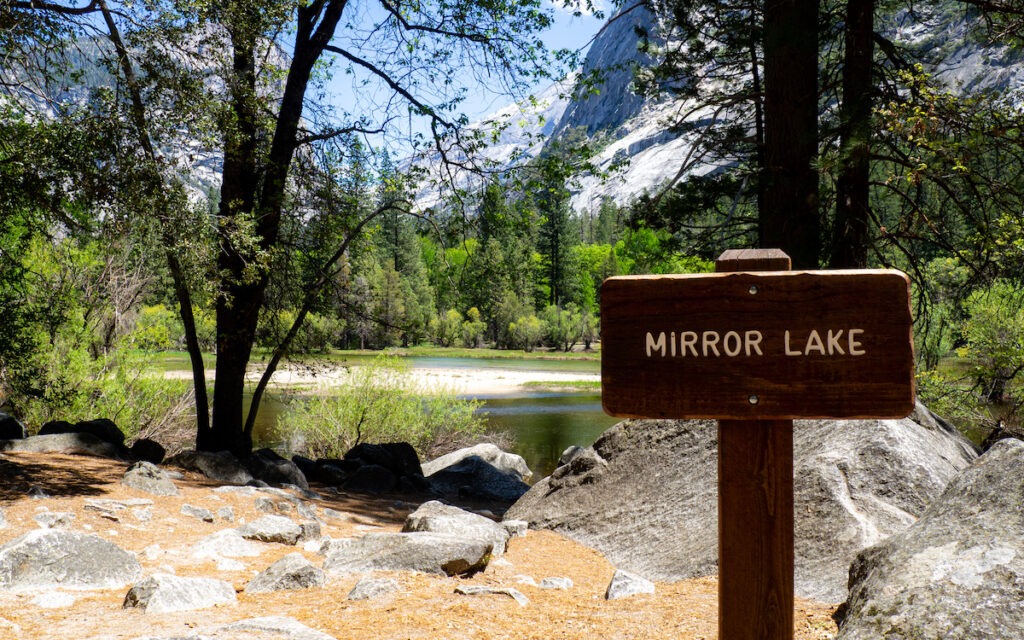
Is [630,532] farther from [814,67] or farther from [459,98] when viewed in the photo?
[459,98]

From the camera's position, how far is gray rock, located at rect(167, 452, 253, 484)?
25.9 ft

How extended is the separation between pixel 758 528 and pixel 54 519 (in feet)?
15.8

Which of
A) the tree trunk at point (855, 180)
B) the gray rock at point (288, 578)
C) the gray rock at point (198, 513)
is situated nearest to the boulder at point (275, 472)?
the gray rock at point (198, 513)

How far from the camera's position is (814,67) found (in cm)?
729

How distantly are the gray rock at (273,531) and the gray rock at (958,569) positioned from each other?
11.9 ft

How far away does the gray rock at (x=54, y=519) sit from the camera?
5.02m

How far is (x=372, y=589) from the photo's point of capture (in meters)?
3.79

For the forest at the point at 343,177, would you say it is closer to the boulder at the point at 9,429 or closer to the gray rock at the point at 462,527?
the boulder at the point at 9,429

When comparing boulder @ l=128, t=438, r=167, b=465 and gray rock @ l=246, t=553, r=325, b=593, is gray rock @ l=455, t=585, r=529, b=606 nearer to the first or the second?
gray rock @ l=246, t=553, r=325, b=593

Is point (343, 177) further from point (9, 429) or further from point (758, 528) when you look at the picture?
point (758, 528)

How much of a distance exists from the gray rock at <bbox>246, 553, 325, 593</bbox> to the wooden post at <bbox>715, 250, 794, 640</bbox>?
8.73ft

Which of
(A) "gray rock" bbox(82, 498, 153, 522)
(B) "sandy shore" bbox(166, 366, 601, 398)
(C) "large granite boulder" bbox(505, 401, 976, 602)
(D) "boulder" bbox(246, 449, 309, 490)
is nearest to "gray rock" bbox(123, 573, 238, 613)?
(A) "gray rock" bbox(82, 498, 153, 522)

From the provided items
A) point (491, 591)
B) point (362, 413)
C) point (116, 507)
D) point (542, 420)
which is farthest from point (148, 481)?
point (542, 420)

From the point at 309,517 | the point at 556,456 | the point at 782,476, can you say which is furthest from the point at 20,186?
the point at 556,456
